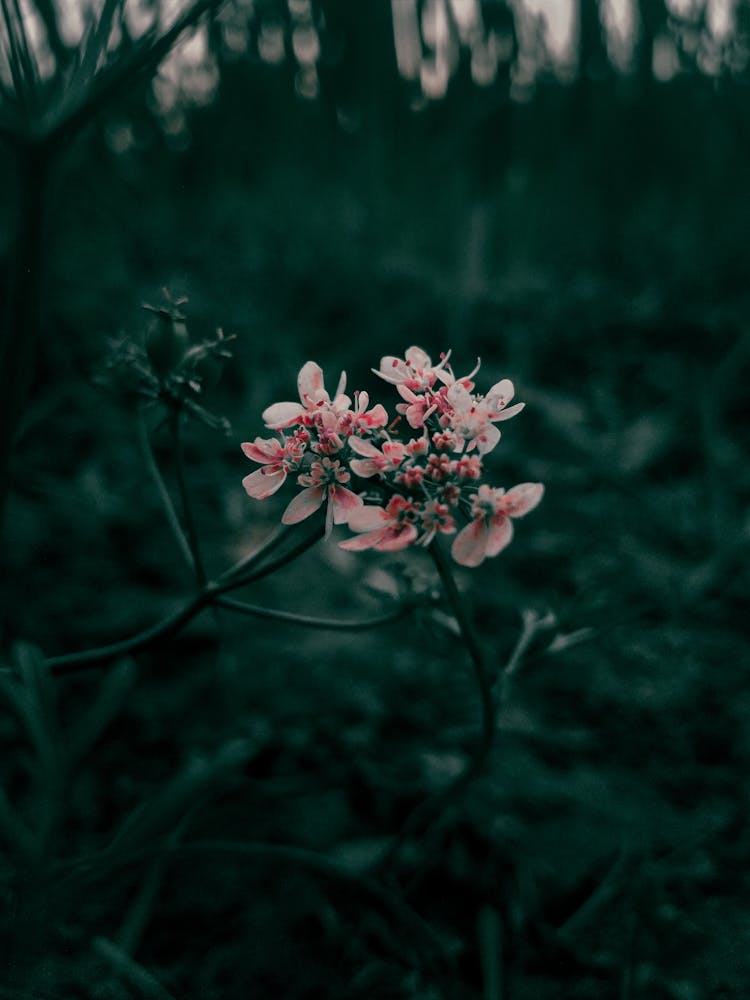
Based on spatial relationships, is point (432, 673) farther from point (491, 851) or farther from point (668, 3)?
point (668, 3)

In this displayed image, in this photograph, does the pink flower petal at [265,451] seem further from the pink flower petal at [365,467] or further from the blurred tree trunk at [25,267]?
the blurred tree trunk at [25,267]

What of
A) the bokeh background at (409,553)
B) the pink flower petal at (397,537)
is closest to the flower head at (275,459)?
the pink flower petal at (397,537)

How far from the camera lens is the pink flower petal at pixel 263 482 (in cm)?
65

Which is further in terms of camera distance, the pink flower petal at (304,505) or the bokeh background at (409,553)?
the bokeh background at (409,553)

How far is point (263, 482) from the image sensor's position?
66 cm

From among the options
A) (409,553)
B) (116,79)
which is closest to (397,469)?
(116,79)

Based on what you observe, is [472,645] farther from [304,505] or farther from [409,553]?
[409,553]

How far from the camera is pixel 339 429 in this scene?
2.15 ft

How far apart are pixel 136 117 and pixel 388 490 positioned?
2440 mm

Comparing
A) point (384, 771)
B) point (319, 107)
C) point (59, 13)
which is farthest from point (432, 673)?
point (319, 107)

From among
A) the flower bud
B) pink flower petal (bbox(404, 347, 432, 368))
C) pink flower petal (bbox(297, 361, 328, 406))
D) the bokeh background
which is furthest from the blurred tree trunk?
pink flower petal (bbox(404, 347, 432, 368))

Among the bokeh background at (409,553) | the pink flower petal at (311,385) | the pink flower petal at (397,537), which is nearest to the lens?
the pink flower petal at (397,537)

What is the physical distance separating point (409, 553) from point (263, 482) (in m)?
0.76

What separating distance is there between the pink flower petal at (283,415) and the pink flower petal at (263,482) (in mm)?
39
